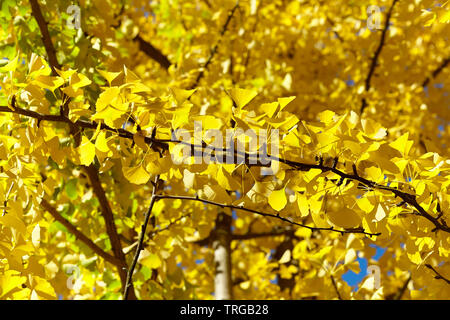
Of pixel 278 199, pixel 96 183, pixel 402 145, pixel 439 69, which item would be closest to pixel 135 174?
pixel 278 199

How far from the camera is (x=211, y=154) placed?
999 millimetres

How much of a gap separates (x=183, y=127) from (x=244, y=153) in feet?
0.46

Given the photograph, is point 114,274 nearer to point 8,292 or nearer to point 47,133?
point 8,292

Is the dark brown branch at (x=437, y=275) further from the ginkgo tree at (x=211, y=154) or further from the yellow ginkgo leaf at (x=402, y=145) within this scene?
the yellow ginkgo leaf at (x=402, y=145)

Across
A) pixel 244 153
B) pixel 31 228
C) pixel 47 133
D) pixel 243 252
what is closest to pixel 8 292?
pixel 31 228

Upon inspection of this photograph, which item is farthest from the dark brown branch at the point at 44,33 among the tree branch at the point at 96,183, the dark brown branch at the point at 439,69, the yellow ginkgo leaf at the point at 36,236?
the dark brown branch at the point at 439,69

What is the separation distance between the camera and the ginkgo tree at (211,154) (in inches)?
39.1

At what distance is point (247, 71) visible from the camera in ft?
11.0

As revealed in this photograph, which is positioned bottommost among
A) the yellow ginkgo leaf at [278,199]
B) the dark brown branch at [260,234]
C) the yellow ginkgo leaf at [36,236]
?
the yellow ginkgo leaf at [278,199]

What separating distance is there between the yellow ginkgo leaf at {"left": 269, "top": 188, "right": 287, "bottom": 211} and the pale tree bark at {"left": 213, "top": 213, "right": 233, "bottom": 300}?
182cm

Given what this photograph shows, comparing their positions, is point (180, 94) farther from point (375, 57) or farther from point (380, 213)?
point (375, 57)

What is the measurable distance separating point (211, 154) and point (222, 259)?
2.01m

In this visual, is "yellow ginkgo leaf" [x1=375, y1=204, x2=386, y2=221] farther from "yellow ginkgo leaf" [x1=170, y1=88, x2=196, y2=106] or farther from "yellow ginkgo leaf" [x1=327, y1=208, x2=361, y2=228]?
"yellow ginkgo leaf" [x1=170, y1=88, x2=196, y2=106]

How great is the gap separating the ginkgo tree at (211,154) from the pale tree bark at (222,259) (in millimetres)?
12
